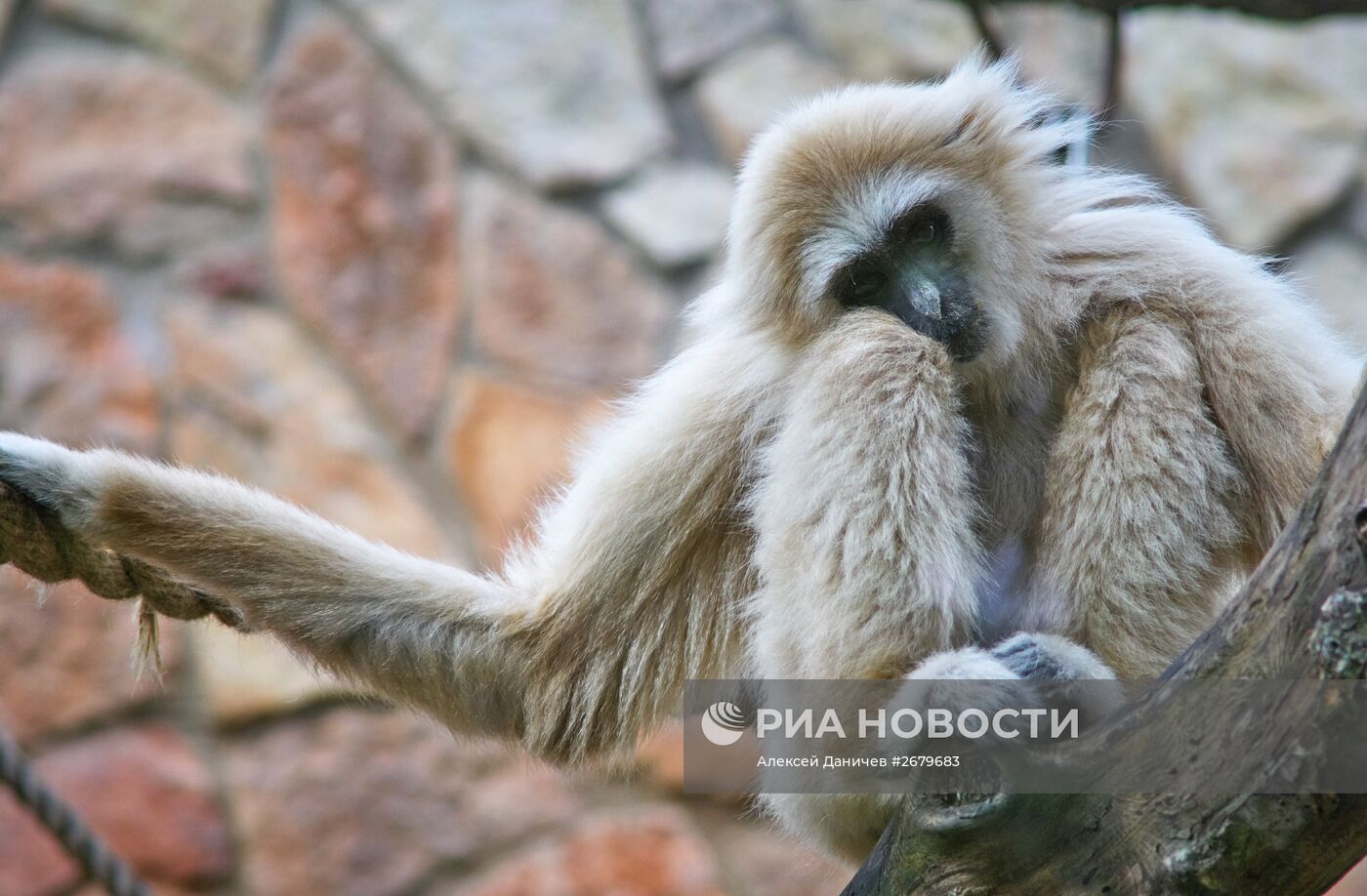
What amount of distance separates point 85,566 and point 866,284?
67.9 inches

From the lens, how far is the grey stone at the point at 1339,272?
6.82 m

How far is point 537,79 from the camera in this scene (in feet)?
22.2

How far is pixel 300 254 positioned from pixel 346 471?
1.09 m

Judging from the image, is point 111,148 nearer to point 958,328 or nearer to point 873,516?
point 958,328

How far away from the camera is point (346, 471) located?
240 inches

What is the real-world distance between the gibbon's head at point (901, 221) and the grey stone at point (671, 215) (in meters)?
3.73

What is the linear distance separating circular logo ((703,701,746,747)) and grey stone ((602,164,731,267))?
401 cm

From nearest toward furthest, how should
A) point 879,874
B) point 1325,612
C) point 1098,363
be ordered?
point 1325,612, point 879,874, point 1098,363

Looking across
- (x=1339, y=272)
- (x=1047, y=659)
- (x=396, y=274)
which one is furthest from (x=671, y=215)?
(x=1047, y=659)

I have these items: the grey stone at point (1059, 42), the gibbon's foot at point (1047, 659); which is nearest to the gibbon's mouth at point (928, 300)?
the gibbon's foot at point (1047, 659)

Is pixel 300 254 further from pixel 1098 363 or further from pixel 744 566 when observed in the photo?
pixel 1098 363

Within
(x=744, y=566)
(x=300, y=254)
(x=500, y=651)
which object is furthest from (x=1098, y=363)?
(x=300, y=254)

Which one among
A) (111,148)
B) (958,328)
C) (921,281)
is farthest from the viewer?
(111,148)

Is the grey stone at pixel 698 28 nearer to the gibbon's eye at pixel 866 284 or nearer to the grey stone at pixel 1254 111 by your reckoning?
the grey stone at pixel 1254 111
